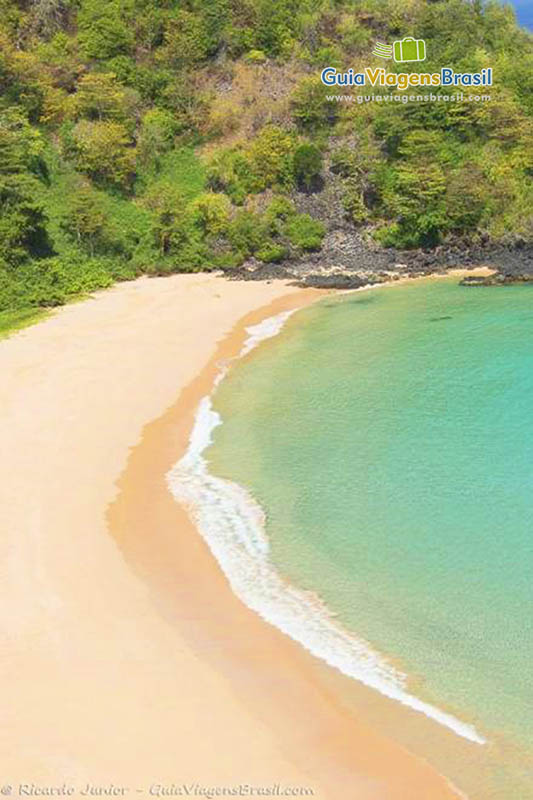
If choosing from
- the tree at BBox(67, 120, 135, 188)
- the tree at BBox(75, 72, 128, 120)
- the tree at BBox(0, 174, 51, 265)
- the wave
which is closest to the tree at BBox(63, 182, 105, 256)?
the tree at BBox(0, 174, 51, 265)

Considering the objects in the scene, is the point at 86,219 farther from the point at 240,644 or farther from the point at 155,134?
the point at 240,644

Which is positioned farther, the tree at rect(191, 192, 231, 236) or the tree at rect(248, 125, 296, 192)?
the tree at rect(248, 125, 296, 192)

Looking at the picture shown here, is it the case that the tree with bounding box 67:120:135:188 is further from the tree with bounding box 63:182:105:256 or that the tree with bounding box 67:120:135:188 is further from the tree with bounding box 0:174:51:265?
the tree with bounding box 0:174:51:265

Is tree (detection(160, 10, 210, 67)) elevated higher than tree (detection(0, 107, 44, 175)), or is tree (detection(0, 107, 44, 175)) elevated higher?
tree (detection(160, 10, 210, 67))

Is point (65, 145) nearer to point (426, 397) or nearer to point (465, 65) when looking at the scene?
point (465, 65)

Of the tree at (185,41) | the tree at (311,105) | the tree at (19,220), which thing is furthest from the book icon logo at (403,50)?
the tree at (19,220)

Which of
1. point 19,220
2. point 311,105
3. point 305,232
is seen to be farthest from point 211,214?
point 311,105

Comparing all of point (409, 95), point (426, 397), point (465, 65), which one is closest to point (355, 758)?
point (426, 397)
